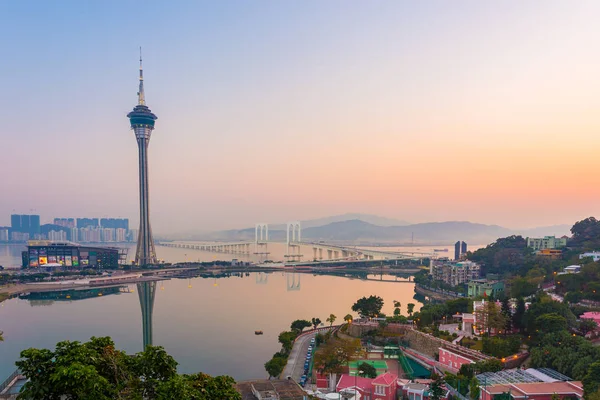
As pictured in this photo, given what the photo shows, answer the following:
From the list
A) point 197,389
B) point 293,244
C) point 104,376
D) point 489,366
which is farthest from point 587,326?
point 293,244

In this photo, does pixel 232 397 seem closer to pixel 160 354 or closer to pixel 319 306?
pixel 160 354

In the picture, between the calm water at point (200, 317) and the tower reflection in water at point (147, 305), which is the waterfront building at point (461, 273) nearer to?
the calm water at point (200, 317)

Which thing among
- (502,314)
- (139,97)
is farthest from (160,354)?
(139,97)

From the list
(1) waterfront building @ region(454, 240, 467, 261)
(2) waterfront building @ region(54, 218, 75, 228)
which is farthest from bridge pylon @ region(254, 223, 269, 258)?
(2) waterfront building @ region(54, 218, 75, 228)

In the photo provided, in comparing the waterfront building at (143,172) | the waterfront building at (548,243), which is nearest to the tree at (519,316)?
the waterfront building at (548,243)

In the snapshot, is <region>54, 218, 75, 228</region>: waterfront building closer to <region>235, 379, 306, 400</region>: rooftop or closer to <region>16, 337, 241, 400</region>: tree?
<region>235, 379, 306, 400</region>: rooftop
